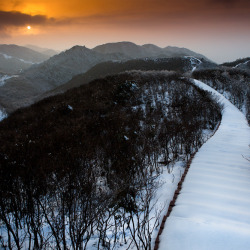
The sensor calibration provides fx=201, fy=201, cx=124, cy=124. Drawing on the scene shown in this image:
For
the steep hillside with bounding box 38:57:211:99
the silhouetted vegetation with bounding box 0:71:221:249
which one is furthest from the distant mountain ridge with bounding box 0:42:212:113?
the silhouetted vegetation with bounding box 0:71:221:249

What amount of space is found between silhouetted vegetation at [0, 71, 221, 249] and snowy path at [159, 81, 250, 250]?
0.63 meters

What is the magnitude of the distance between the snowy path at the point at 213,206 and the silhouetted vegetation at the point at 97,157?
63 centimetres

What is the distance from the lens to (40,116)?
17266 millimetres

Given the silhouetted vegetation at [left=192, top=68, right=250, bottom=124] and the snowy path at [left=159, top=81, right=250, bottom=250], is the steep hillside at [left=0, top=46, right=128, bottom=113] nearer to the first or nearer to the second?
the silhouetted vegetation at [left=192, top=68, right=250, bottom=124]

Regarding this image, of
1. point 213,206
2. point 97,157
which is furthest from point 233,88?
point 213,206

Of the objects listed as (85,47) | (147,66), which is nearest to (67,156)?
(147,66)

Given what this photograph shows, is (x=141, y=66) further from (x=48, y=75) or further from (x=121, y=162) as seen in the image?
(x=121, y=162)

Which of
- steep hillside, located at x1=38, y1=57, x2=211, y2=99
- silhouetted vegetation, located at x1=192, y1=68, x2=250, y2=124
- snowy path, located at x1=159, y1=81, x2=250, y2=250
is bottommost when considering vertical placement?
snowy path, located at x1=159, y1=81, x2=250, y2=250

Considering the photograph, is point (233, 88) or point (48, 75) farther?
point (48, 75)

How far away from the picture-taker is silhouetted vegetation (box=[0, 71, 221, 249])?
12.6 feet

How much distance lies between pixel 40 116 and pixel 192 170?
14.9 m

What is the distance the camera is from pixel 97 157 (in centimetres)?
753

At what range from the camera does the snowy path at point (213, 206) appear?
3010 millimetres

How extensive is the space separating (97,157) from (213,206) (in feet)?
15.0
